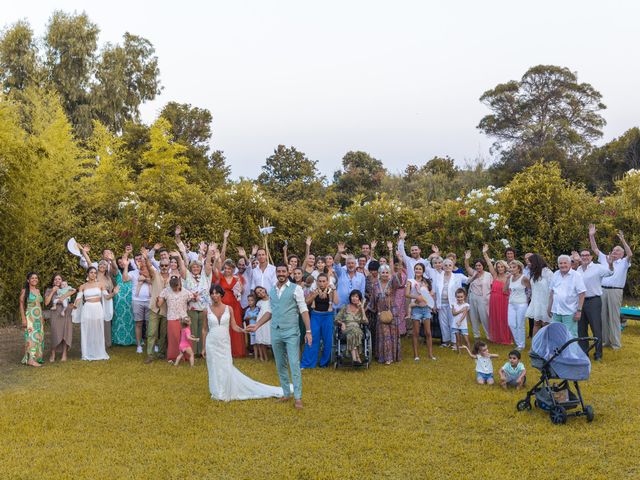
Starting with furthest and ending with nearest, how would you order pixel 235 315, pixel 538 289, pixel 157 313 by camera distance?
pixel 235 315
pixel 157 313
pixel 538 289

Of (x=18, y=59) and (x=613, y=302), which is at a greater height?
(x=18, y=59)

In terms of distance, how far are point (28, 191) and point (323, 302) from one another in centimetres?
769

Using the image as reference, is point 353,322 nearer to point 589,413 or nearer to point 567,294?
point 567,294

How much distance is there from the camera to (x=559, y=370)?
21.9 ft

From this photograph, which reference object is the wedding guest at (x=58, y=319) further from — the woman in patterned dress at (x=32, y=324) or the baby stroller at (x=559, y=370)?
the baby stroller at (x=559, y=370)

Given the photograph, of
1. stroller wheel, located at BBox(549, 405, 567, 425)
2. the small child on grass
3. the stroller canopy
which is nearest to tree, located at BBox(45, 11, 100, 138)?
the small child on grass

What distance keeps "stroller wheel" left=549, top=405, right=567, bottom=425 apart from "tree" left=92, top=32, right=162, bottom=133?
88.8 ft

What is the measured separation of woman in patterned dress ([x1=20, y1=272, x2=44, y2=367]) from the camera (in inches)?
397

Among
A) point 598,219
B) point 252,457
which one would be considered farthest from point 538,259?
point 598,219

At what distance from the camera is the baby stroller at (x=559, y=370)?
6559 millimetres

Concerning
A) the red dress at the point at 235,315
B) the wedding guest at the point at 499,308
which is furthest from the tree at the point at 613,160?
the red dress at the point at 235,315

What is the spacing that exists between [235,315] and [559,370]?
5691mm

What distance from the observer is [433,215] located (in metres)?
16.9

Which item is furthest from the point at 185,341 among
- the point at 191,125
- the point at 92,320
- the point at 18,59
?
the point at 191,125
